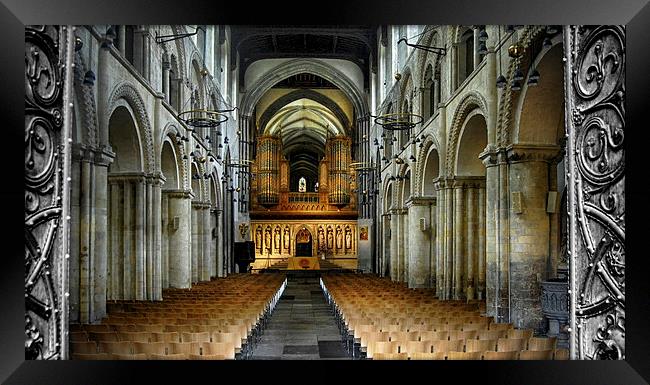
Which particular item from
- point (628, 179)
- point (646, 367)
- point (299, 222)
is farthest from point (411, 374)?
point (299, 222)

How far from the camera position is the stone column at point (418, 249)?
918 inches

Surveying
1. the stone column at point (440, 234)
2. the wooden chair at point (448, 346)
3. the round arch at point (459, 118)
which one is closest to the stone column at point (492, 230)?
the round arch at point (459, 118)

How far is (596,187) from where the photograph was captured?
20.1 ft

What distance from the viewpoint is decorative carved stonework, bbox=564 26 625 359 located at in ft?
19.4

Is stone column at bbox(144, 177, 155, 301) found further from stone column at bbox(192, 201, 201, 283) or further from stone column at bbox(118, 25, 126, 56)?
stone column at bbox(192, 201, 201, 283)

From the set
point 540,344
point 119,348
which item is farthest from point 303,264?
point 540,344

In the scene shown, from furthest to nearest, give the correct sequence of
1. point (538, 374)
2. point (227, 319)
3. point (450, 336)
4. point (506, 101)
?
1. point (506, 101)
2. point (227, 319)
3. point (450, 336)
4. point (538, 374)

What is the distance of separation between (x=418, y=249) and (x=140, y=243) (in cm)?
1018

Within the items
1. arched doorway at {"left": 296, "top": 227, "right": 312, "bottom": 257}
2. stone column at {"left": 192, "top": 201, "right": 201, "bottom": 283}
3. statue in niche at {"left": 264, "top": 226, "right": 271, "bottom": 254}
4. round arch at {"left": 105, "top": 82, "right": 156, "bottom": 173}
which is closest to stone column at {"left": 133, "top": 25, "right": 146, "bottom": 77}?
round arch at {"left": 105, "top": 82, "right": 156, "bottom": 173}

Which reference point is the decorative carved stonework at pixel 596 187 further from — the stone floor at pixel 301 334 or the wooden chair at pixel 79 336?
the wooden chair at pixel 79 336

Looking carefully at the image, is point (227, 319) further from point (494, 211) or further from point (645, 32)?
point (645, 32)

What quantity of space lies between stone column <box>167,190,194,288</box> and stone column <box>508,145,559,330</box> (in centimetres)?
1275
